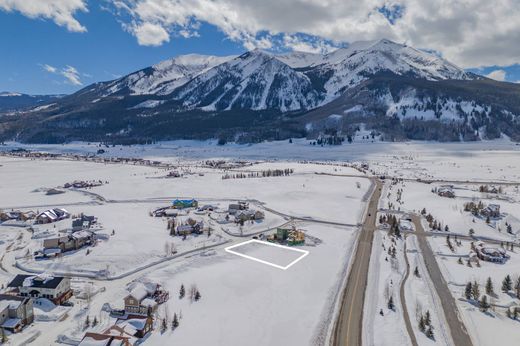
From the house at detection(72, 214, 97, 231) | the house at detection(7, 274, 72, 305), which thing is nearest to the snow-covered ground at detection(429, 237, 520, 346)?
the house at detection(7, 274, 72, 305)

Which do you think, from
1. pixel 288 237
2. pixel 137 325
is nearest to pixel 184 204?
pixel 288 237

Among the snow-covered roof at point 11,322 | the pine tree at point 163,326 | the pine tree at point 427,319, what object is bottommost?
the pine tree at point 427,319

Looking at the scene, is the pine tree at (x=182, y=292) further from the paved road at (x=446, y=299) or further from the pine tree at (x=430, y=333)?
the paved road at (x=446, y=299)

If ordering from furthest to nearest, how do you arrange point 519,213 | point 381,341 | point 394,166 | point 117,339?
point 394,166, point 519,213, point 381,341, point 117,339

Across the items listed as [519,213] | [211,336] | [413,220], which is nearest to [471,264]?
[413,220]

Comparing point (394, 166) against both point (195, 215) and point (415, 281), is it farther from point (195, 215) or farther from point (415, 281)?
point (415, 281)

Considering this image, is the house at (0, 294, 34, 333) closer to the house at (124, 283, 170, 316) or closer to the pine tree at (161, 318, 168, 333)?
the house at (124, 283, 170, 316)

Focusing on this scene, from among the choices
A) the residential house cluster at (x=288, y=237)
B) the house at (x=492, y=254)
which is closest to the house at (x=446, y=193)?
the house at (x=492, y=254)
